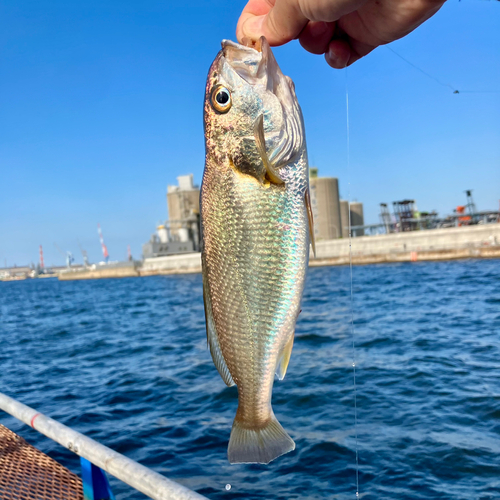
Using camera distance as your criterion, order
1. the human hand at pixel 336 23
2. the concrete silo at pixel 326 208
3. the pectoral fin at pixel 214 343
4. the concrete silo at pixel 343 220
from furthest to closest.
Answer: the concrete silo at pixel 343 220 < the concrete silo at pixel 326 208 < the pectoral fin at pixel 214 343 < the human hand at pixel 336 23

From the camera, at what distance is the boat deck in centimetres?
348

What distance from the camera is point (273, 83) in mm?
1673

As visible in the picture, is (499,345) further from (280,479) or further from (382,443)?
(280,479)

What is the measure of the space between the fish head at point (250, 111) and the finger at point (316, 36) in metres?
0.51

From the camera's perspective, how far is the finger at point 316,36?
2.09 metres

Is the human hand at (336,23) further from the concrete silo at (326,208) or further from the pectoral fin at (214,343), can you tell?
the concrete silo at (326,208)

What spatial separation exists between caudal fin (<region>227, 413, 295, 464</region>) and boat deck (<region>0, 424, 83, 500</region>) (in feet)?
8.24

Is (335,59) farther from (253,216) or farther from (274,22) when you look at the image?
(253,216)

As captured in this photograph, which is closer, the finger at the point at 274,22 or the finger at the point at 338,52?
the finger at the point at 274,22

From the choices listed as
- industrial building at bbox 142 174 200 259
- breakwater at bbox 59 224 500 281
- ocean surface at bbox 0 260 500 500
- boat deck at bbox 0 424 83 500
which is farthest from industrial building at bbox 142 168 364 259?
boat deck at bbox 0 424 83 500

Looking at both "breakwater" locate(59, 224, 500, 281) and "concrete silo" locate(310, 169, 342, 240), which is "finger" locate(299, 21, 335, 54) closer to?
"breakwater" locate(59, 224, 500, 281)

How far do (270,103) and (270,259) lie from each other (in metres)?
0.55

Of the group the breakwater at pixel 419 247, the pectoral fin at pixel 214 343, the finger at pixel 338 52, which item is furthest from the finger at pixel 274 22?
the breakwater at pixel 419 247

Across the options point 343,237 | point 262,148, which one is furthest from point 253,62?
point 343,237
